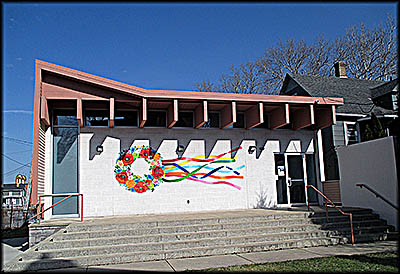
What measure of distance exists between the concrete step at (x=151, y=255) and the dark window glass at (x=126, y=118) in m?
5.09

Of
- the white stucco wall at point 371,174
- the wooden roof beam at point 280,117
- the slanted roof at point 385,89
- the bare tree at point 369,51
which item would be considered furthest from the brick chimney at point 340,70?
the white stucco wall at point 371,174

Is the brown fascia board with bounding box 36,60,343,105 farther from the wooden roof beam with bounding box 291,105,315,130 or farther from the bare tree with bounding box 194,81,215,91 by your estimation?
the bare tree with bounding box 194,81,215,91

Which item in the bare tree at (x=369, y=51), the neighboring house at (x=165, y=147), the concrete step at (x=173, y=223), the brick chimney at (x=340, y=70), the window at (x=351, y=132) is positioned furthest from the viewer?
the bare tree at (x=369, y=51)

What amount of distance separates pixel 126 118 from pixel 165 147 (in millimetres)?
1572

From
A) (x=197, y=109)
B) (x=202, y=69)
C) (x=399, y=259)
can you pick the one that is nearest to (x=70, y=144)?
(x=197, y=109)

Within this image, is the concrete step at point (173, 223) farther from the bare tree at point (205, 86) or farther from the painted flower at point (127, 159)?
the bare tree at point (205, 86)

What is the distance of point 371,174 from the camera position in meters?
10.2

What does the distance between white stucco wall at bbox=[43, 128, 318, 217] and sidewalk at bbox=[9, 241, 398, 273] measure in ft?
13.5

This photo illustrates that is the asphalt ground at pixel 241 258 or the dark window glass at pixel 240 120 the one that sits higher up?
the dark window glass at pixel 240 120

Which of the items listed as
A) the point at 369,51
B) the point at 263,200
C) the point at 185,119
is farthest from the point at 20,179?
the point at 369,51

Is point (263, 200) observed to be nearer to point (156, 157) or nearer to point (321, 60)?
point (156, 157)

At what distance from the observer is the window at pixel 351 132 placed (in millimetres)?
13903

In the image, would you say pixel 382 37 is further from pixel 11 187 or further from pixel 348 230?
→ pixel 11 187

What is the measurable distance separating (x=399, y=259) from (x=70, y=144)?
9.06m
